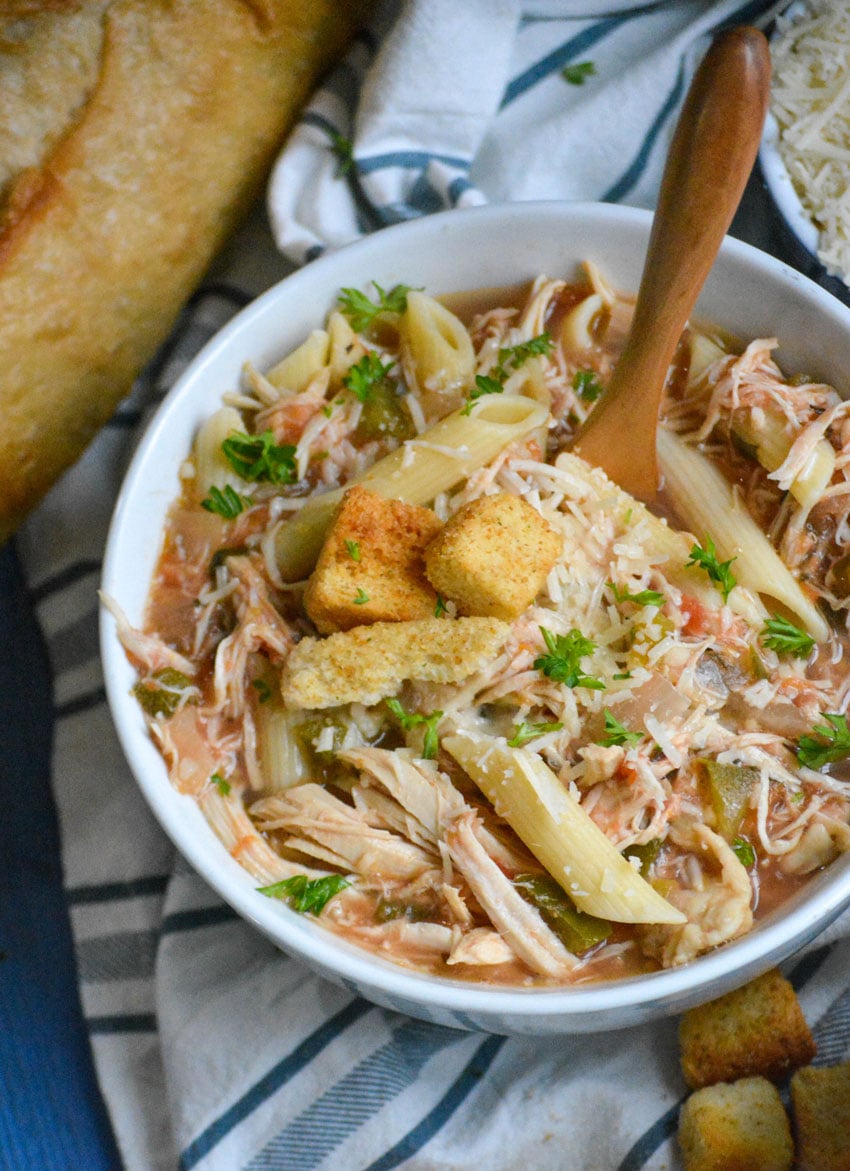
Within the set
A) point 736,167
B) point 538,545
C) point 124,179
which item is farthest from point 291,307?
point 736,167

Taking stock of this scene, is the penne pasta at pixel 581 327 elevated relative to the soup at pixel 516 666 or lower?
elevated

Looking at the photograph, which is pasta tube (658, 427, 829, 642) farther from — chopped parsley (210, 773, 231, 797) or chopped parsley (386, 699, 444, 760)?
chopped parsley (210, 773, 231, 797)

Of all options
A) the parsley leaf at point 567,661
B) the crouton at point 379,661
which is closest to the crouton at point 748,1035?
the parsley leaf at point 567,661

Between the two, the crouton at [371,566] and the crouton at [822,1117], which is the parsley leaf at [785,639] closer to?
the crouton at [371,566]

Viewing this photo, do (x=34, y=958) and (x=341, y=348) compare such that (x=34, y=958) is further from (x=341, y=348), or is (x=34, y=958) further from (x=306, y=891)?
(x=341, y=348)

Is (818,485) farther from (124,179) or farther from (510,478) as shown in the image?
(124,179)

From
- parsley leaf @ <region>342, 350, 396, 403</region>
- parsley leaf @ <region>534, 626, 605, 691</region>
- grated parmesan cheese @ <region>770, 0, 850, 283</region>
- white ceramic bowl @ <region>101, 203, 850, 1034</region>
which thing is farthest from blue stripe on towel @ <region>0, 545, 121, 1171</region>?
grated parmesan cheese @ <region>770, 0, 850, 283</region>
